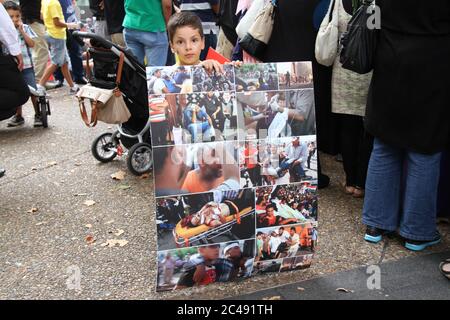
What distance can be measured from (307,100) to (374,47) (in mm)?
823

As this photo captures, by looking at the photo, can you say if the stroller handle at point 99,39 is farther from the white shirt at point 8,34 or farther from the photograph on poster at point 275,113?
the photograph on poster at point 275,113

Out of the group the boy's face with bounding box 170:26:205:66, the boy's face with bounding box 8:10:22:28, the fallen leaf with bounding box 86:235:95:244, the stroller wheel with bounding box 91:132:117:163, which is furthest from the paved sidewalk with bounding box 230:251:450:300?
the boy's face with bounding box 8:10:22:28

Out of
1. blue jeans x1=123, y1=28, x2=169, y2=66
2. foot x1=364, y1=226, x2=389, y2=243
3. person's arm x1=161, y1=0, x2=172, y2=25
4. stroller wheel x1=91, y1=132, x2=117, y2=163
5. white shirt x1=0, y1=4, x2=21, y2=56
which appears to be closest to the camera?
foot x1=364, y1=226, x2=389, y2=243

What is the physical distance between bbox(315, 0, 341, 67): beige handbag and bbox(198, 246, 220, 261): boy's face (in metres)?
1.87

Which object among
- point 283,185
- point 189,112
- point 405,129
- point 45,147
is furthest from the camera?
point 45,147

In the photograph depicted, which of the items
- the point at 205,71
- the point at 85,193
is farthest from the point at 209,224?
the point at 85,193

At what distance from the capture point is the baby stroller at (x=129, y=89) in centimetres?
456

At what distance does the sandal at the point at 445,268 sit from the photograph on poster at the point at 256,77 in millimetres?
1545

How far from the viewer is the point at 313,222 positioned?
2.86 metres

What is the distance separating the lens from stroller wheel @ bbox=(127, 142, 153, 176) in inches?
187

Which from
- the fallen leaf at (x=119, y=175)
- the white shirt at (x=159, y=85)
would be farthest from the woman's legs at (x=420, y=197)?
the fallen leaf at (x=119, y=175)

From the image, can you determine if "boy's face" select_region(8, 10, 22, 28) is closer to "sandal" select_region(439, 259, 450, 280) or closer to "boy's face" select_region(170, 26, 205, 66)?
"boy's face" select_region(170, 26, 205, 66)

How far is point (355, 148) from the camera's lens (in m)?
4.19

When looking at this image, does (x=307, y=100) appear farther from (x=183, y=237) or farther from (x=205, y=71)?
(x=183, y=237)
